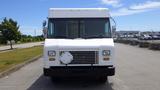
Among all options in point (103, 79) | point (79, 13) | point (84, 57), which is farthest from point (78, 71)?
point (79, 13)

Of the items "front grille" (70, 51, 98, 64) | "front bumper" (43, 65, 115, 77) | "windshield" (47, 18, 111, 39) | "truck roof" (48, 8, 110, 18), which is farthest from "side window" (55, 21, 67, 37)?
"front bumper" (43, 65, 115, 77)

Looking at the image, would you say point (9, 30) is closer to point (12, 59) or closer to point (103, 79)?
point (12, 59)

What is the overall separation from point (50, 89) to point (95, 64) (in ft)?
5.45

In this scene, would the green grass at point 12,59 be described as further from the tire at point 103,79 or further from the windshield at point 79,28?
the tire at point 103,79

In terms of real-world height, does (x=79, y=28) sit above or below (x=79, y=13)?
below

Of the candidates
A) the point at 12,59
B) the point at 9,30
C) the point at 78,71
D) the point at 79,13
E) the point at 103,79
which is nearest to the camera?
the point at 78,71

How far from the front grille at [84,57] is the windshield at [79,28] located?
1194mm

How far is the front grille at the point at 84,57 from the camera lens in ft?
42.8

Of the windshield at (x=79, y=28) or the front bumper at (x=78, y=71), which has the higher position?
the windshield at (x=79, y=28)

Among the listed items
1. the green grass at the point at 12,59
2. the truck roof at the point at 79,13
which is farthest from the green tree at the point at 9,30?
the truck roof at the point at 79,13

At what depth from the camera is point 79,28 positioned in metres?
14.3

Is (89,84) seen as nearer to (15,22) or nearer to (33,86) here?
(33,86)

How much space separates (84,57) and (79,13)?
209cm

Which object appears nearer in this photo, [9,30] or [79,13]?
[79,13]
